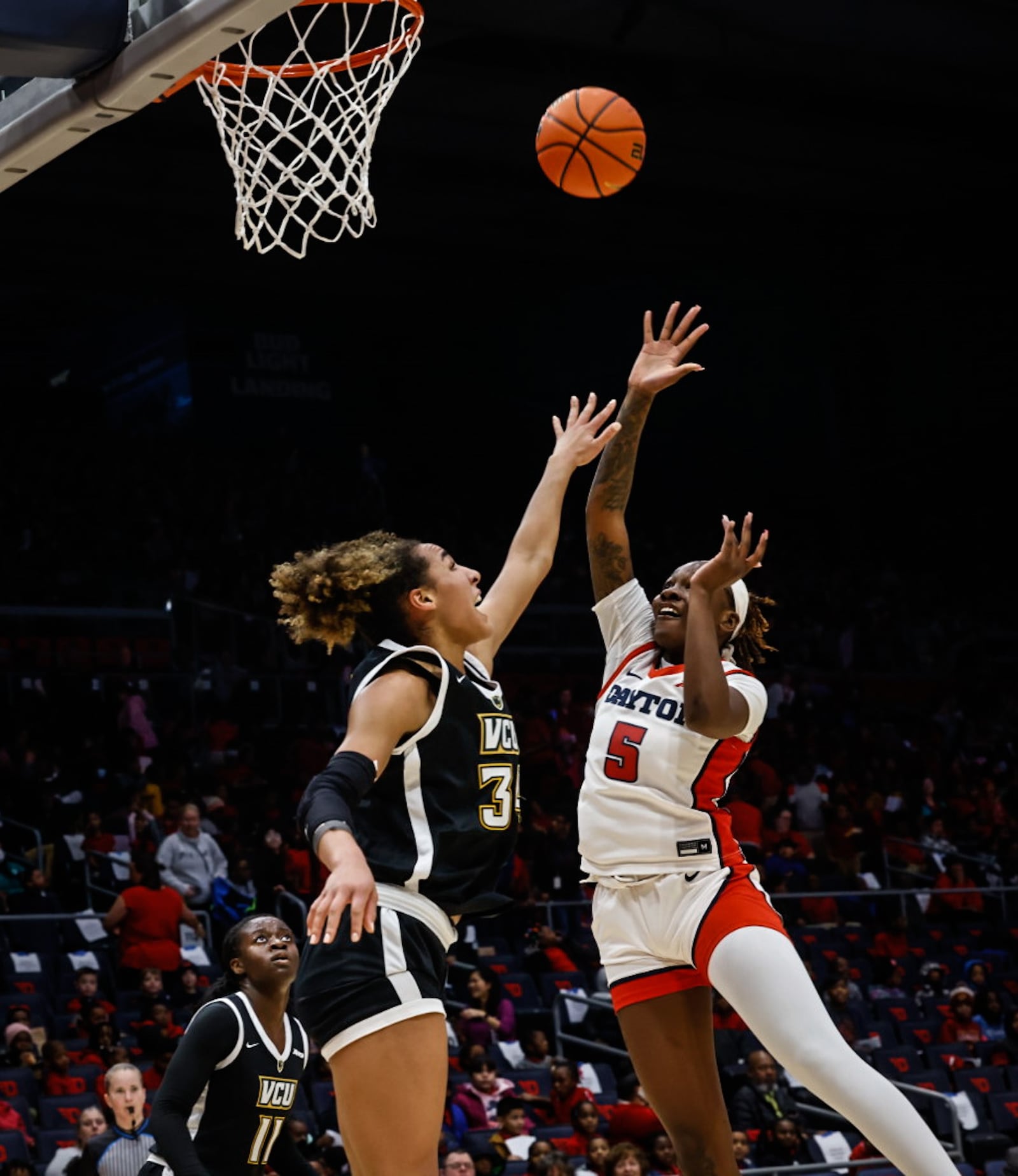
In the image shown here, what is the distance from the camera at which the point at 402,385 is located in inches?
999

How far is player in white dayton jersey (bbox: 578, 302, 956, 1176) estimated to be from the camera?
13.8 ft

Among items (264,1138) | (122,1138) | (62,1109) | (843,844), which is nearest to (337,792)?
(264,1138)

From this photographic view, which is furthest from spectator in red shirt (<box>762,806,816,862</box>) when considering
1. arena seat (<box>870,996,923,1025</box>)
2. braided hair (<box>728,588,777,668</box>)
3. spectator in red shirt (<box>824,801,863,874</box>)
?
braided hair (<box>728,588,777,668</box>)

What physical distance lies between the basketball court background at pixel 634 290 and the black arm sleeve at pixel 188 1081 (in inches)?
545

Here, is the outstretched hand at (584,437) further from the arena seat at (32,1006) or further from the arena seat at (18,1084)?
the arena seat at (32,1006)

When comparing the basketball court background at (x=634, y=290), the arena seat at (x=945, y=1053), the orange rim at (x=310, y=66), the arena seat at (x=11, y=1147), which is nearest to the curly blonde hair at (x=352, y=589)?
the orange rim at (x=310, y=66)

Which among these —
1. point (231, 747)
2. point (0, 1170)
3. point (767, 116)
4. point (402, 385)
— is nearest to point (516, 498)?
point (402, 385)

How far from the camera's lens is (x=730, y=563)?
446 centimetres

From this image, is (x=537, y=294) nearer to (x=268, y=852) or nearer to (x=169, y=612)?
(x=169, y=612)

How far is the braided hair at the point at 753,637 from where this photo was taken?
5090 mm

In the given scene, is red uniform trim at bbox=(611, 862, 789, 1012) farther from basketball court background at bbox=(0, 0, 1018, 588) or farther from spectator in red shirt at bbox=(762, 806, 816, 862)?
basketball court background at bbox=(0, 0, 1018, 588)

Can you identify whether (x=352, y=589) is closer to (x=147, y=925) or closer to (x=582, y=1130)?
(x=582, y=1130)

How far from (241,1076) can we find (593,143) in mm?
3747

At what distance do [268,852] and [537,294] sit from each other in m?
14.5
